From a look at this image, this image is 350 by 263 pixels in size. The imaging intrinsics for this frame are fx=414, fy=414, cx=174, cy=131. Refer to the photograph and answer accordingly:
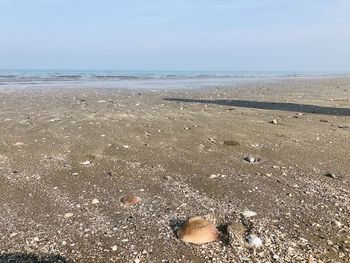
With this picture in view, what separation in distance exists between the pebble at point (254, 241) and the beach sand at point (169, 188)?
2.1 inches

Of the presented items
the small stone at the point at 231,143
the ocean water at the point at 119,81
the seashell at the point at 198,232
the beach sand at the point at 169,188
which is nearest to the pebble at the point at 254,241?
the beach sand at the point at 169,188

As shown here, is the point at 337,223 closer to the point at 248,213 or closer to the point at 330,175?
the point at 248,213

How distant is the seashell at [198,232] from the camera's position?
368 cm

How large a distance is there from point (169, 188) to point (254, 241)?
5.81 feet

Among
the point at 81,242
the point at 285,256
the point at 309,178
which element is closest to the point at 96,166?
the point at 81,242

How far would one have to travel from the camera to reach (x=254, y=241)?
365 centimetres

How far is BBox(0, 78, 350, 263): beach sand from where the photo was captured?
11.8 ft

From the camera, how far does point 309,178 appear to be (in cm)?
562

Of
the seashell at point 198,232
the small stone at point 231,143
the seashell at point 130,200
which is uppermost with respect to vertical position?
the seashell at point 198,232

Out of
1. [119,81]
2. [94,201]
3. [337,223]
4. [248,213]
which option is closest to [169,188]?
[94,201]

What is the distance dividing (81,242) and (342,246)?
2286mm

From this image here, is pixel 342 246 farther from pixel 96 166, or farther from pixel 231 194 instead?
pixel 96 166

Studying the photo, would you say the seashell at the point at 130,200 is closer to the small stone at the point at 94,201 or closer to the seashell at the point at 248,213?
the small stone at the point at 94,201

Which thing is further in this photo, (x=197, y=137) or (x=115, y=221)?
(x=197, y=137)
